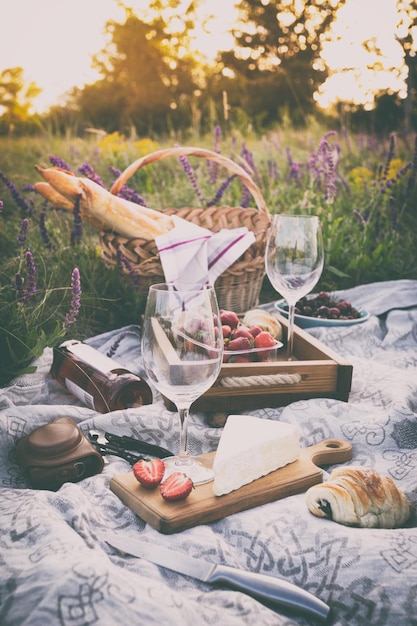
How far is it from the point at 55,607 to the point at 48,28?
11.6 m

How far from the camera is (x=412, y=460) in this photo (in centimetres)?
171

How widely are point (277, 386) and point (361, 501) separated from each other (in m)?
0.71

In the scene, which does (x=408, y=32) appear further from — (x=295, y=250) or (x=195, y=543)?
(x=195, y=543)

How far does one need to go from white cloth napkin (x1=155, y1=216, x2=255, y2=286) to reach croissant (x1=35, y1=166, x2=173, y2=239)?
0.18 m

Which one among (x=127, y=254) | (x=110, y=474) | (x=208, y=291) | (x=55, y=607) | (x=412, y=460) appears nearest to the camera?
(x=55, y=607)

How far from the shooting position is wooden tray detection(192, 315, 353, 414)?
195cm

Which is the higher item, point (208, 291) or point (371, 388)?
point (208, 291)

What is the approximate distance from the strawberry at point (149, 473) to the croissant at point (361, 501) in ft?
1.30

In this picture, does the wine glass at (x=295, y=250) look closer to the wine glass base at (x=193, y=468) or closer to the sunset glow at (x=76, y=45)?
the wine glass base at (x=193, y=468)

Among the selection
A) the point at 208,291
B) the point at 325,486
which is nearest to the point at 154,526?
the point at 325,486

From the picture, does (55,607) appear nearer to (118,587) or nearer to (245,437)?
(118,587)

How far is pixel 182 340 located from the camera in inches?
51.9

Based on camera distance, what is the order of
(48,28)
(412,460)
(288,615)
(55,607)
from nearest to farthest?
(55,607) < (288,615) < (412,460) < (48,28)

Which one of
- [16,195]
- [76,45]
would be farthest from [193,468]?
[76,45]
